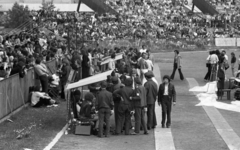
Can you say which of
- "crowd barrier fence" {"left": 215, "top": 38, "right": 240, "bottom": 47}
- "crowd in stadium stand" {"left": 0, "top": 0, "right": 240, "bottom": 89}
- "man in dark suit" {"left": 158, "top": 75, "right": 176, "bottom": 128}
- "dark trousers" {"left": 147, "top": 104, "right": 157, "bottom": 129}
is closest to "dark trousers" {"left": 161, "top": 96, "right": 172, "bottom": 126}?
"man in dark suit" {"left": 158, "top": 75, "right": 176, "bottom": 128}

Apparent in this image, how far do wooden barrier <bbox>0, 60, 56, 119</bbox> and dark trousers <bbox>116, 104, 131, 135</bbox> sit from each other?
3.62m

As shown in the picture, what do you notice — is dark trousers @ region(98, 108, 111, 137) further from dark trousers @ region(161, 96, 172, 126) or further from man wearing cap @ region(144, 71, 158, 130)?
dark trousers @ region(161, 96, 172, 126)

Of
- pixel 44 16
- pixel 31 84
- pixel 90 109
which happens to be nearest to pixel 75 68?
pixel 31 84

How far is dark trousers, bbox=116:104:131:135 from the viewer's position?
1509 centimetres

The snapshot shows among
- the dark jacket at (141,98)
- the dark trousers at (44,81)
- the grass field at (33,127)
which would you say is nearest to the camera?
the grass field at (33,127)

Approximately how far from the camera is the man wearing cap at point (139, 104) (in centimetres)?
1511

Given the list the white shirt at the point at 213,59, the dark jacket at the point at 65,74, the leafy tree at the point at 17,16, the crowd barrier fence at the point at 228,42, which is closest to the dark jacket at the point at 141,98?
the dark jacket at the point at 65,74

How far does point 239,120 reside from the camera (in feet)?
57.4

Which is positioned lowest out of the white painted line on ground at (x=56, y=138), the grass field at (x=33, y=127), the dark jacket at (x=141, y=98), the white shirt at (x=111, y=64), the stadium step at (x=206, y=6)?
the white painted line on ground at (x=56, y=138)

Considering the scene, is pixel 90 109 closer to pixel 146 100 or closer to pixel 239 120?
pixel 146 100

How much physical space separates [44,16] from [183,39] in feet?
41.0

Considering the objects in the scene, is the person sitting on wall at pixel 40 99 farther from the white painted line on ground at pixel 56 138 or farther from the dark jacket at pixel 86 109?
the dark jacket at pixel 86 109

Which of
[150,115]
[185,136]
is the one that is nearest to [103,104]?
[150,115]

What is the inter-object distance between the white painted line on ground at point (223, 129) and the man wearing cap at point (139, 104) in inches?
85.1
